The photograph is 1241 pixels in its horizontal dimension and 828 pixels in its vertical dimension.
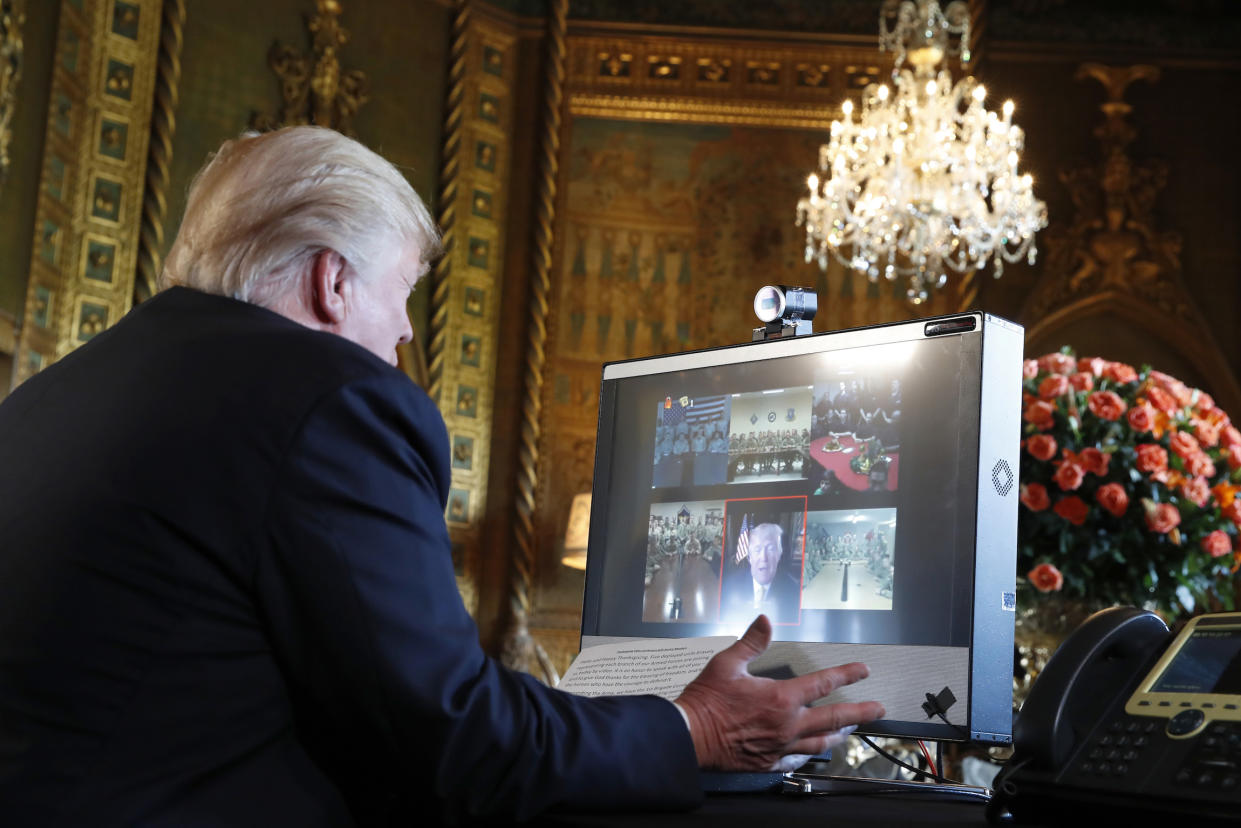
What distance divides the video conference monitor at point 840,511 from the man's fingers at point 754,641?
221 millimetres

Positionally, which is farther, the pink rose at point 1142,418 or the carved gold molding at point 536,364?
the carved gold molding at point 536,364

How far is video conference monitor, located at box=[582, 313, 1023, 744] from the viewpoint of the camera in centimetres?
140

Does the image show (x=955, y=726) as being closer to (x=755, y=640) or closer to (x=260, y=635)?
(x=755, y=640)

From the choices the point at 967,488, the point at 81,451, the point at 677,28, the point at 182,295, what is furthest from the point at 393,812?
the point at 677,28

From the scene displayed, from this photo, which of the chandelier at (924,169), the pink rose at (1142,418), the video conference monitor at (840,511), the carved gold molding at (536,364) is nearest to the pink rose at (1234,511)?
the pink rose at (1142,418)

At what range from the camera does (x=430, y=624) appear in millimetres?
1075

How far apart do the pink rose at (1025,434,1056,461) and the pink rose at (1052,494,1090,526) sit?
11 centimetres

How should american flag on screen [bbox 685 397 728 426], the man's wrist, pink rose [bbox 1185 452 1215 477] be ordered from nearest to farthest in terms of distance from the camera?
the man's wrist
american flag on screen [bbox 685 397 728 426]
pink rose [bbox 1185 452 1215 477]

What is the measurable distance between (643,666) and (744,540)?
210mm

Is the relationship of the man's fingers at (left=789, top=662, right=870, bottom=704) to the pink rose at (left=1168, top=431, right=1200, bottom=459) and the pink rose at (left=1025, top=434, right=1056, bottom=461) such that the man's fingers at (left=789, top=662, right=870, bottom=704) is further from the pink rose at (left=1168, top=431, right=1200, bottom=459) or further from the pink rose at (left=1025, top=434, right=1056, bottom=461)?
the pink rose at (left=1168, top=431, right=1200, bottom=459)

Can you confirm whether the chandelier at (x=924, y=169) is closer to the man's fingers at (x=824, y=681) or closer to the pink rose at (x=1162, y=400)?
the pink rose at (x=1162, y=400)

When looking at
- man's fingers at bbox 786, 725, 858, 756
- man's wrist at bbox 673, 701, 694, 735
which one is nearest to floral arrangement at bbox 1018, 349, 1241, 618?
man's fingers at bbox 786, 725, 858, 756

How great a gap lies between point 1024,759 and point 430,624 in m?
0.55

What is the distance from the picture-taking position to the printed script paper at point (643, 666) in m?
1.49
